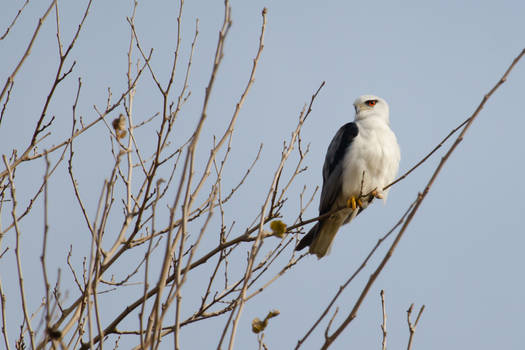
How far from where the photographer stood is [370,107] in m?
7.28

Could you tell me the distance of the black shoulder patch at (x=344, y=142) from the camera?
629 centimetres

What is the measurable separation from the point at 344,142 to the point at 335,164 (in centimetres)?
24

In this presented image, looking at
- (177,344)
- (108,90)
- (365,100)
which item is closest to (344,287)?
(177,344)

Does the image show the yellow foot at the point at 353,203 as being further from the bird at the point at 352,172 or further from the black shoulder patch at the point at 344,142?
the black shoulder patch at the point at 344,142

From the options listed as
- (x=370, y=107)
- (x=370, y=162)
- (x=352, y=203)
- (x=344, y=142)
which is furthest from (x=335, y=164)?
(x=370, y=107)

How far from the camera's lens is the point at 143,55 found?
4797 millimetres

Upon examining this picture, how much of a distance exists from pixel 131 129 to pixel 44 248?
2121 mm

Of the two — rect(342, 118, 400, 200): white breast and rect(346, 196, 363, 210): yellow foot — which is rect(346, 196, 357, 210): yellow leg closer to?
rect(346, 196, 363, 210): yellow foot

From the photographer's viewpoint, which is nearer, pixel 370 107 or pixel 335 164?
pixel 335 164

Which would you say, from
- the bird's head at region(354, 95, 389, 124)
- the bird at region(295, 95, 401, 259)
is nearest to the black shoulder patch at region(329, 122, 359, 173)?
the bird at region(295, 95, 401, 259)

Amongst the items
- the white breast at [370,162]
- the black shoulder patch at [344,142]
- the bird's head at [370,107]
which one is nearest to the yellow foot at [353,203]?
the white breast at [370,162]

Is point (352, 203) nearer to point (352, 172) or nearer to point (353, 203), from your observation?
point (353, 203)

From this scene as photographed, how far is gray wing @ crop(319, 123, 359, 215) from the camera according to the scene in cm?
628

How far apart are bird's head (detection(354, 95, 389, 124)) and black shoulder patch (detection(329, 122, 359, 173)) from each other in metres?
0.66
